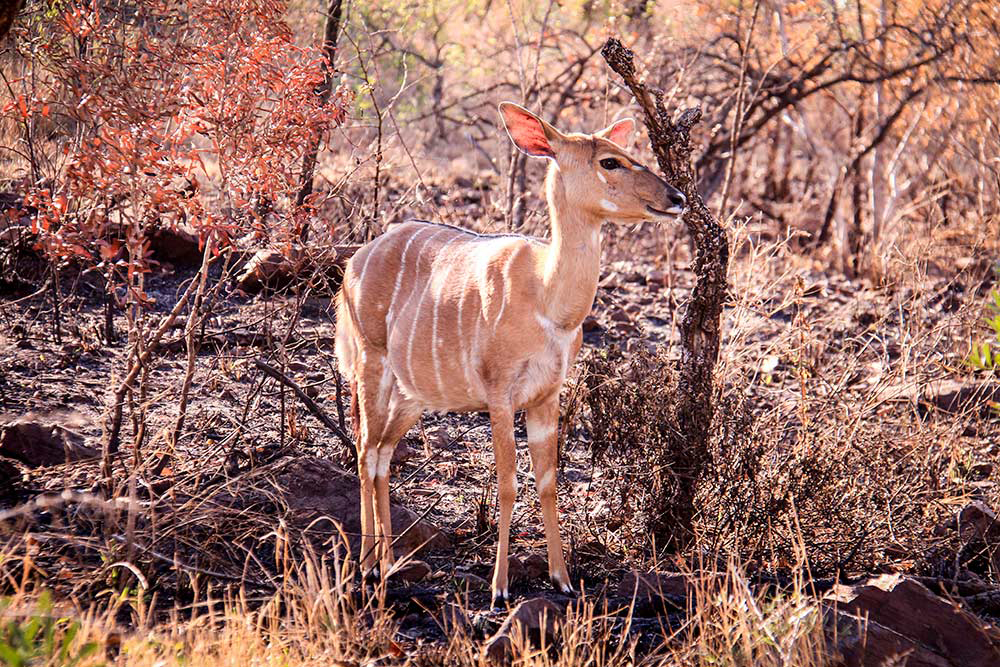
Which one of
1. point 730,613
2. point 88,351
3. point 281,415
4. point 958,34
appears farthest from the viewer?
point 958,34

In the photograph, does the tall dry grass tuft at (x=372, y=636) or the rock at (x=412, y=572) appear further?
the rock at (x=412, y=572)

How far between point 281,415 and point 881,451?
292cm

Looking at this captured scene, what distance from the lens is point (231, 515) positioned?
4879 millimetres

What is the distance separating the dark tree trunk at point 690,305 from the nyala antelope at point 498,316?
23 cm

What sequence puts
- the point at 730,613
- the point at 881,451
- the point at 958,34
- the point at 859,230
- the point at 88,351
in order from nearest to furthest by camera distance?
the point at 730,613
the point at 881,451
the point at 88,351
the point at 958,34
the point at 859,230

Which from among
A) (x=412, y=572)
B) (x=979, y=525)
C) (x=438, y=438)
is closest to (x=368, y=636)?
(x=412, y=572)

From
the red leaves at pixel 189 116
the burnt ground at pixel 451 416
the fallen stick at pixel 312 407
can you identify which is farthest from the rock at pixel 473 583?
the red leaves at pixel 189 116

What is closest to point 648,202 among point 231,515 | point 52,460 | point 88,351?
point 231,515

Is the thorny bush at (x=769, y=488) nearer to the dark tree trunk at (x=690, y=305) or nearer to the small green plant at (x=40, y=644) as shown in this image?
the dark tree trunk at (x=690, y=305)

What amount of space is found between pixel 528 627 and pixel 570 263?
4.49 ft

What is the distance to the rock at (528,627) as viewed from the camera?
3.92 meters

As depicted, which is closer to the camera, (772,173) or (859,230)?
(859,230)

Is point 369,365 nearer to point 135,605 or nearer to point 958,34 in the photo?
point 135,605

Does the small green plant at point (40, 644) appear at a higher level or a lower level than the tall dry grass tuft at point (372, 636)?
higher
